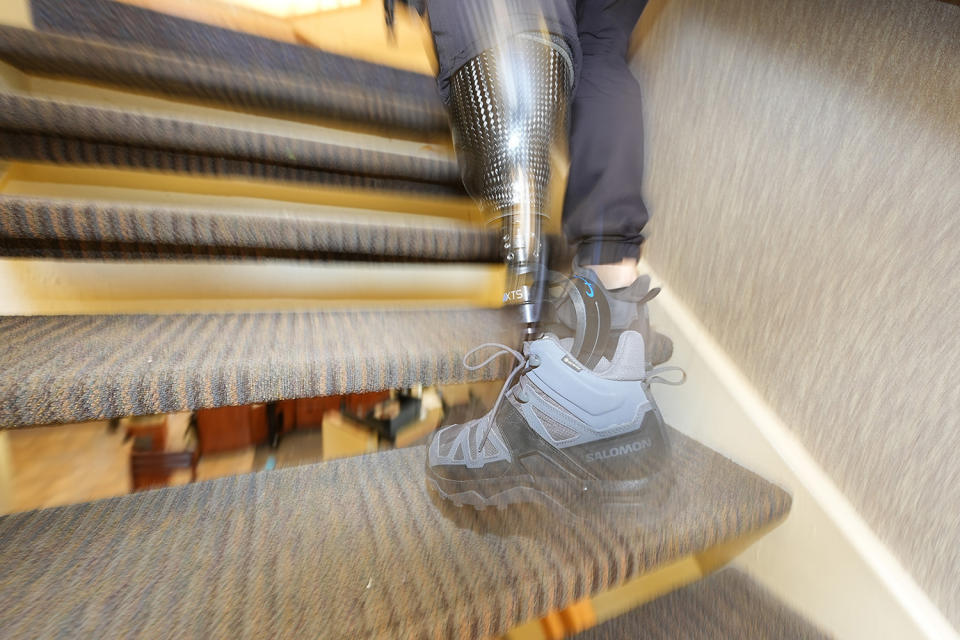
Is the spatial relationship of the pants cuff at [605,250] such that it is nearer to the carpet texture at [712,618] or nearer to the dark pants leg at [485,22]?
the dark pants leg at [485,22]

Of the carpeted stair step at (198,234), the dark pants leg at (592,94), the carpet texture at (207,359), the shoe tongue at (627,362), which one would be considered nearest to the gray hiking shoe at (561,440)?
the shoe tongue at (627,362)

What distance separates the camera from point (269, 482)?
0.56 meters

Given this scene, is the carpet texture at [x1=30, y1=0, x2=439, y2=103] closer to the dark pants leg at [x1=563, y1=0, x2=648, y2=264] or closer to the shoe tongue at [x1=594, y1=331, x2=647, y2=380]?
the dark pants leg at [x1=563, y1=0, x2=648, y2=264]

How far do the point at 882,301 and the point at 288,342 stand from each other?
729 millimetres

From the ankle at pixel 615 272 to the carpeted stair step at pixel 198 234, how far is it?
0.25 m

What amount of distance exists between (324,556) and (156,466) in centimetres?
103

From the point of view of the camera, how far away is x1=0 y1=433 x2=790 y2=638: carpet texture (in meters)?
0.35

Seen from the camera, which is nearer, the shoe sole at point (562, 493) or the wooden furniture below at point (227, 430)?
the shoe sole at point (562, 493)

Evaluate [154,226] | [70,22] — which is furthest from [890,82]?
[70,22]

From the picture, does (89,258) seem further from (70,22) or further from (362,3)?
(362,3)

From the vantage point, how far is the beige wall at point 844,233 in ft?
1.51

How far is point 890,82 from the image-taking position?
1.66ft

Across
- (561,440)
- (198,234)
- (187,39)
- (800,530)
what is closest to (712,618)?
(800,530)

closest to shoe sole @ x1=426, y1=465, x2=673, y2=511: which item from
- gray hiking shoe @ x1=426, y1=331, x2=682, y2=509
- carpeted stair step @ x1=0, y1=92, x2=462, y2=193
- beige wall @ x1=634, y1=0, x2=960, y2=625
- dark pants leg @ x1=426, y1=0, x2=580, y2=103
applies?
gray hiking shoe @ x1=426, y1=331, x2=682, y2=509
